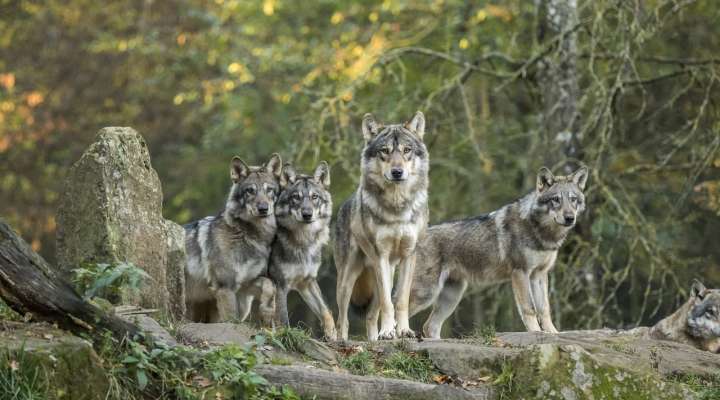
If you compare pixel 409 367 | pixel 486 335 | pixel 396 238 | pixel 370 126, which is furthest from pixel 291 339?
pixel 370 126

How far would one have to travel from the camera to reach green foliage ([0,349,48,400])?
714cm

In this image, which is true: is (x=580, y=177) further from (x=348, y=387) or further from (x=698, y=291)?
(x=348, y=387)

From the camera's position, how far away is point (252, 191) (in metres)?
11.6

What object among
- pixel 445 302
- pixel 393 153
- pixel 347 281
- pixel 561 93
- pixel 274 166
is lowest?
pixel 445 302

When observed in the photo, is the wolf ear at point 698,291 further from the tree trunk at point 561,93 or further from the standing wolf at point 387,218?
the tree trunk at point 561,93

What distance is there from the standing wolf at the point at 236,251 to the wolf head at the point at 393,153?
3.15 feet

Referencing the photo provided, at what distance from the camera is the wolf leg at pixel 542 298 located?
12.1 meters

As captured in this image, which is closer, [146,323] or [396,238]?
[146,323]

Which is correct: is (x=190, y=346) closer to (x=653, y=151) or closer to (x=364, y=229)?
(x=364, y=229)

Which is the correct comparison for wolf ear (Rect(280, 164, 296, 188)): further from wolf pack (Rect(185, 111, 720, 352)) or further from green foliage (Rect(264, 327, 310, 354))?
green foliage (Rect(264, 327, 310, 354))

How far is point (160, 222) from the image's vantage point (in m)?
10.5

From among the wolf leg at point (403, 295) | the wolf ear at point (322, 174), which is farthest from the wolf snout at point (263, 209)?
the wolf leg at point (403, 295)

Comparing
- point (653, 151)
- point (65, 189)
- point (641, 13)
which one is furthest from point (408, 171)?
point (653, 151)

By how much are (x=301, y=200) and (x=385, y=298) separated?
4.19 ft
